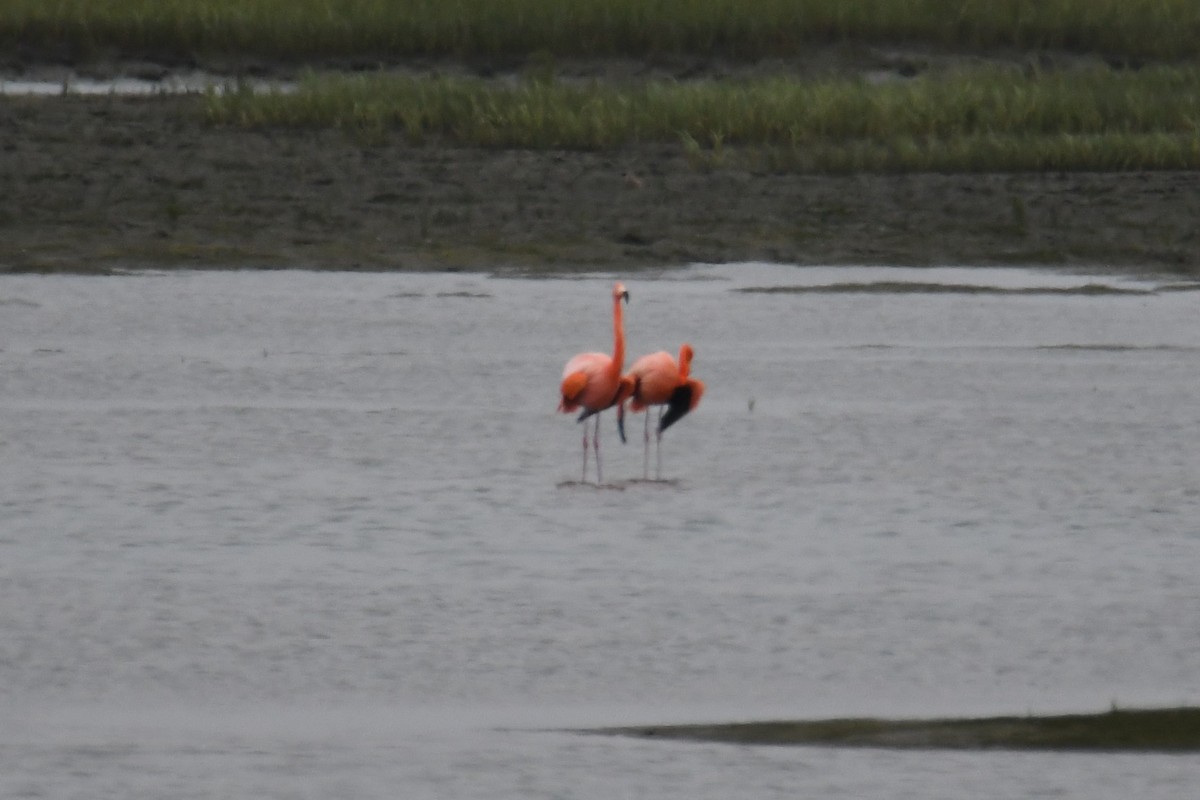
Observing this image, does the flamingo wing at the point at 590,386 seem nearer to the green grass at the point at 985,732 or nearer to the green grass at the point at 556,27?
the green grass at the point at 985,732

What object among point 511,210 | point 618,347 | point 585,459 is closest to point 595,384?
point 618,347

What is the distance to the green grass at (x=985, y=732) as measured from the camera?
21.0 feet

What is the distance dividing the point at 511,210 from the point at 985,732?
48.7 feet

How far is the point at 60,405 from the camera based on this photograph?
12.4m

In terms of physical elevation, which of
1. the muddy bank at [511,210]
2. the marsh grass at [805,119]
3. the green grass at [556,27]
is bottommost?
the muddy bank at [511,210]

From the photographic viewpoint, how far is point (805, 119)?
24.2 meters

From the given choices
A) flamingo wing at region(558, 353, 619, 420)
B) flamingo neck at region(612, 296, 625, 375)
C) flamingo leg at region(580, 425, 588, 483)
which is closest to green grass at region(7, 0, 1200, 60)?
flamingo neck at region(612, 296, 625, 375)

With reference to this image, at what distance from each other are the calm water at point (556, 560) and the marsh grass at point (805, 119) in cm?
776

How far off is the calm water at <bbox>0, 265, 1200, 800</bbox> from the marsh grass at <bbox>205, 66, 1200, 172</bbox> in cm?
776

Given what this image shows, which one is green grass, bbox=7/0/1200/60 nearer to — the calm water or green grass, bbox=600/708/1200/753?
the calm water

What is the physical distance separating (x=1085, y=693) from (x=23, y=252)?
13.4 metres

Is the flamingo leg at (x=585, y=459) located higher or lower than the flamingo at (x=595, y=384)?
lower

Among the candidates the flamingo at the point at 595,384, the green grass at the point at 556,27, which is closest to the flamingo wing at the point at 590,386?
the flamingo at the point at 595,384

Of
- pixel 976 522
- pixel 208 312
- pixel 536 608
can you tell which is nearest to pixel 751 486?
pixel 976 522
